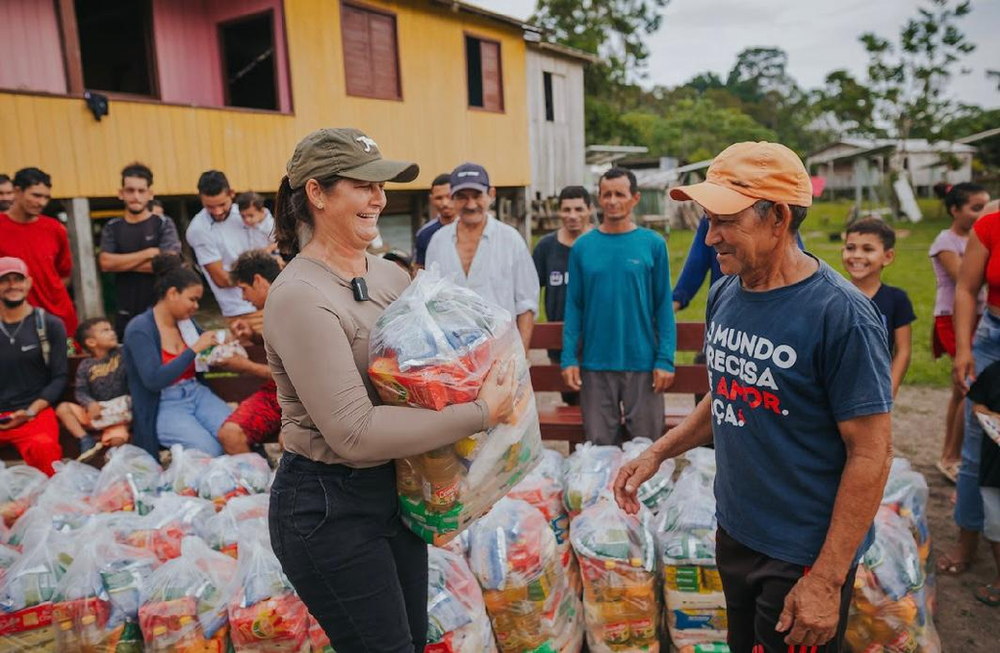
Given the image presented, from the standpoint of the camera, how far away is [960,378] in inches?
146

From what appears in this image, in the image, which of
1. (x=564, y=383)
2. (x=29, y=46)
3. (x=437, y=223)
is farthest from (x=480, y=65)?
(x=564, y=383)

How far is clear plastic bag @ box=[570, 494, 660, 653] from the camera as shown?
2.89 metres

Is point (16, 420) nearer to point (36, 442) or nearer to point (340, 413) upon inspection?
point (36, 442)

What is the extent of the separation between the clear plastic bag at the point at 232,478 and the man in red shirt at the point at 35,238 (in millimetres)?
2652

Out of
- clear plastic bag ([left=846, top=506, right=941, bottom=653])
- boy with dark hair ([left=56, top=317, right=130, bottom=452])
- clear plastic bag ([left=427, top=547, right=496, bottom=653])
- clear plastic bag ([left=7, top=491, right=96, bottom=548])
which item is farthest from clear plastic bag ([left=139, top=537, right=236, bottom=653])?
clear plastic bag ([left=846, top=506, right=941, bottom=653])

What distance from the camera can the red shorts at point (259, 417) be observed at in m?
4.49

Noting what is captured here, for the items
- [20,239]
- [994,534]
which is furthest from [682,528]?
[20,239]

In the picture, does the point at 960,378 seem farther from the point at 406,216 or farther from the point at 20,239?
the point at 406,216

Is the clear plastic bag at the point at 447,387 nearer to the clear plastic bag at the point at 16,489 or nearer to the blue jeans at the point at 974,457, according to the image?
the blue jeans at the point at 974,457

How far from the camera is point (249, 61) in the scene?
1245 cm

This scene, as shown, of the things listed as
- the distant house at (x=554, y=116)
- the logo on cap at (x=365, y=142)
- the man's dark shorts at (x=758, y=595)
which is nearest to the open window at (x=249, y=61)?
the distant house at (x=554, y=116)

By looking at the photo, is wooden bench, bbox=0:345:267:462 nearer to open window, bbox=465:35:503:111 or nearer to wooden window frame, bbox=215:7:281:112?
wooden window frame, bbox=215:7:281:112

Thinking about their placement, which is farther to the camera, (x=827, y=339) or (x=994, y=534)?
(x=994, y=534)

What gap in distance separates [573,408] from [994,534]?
255 centimetres
